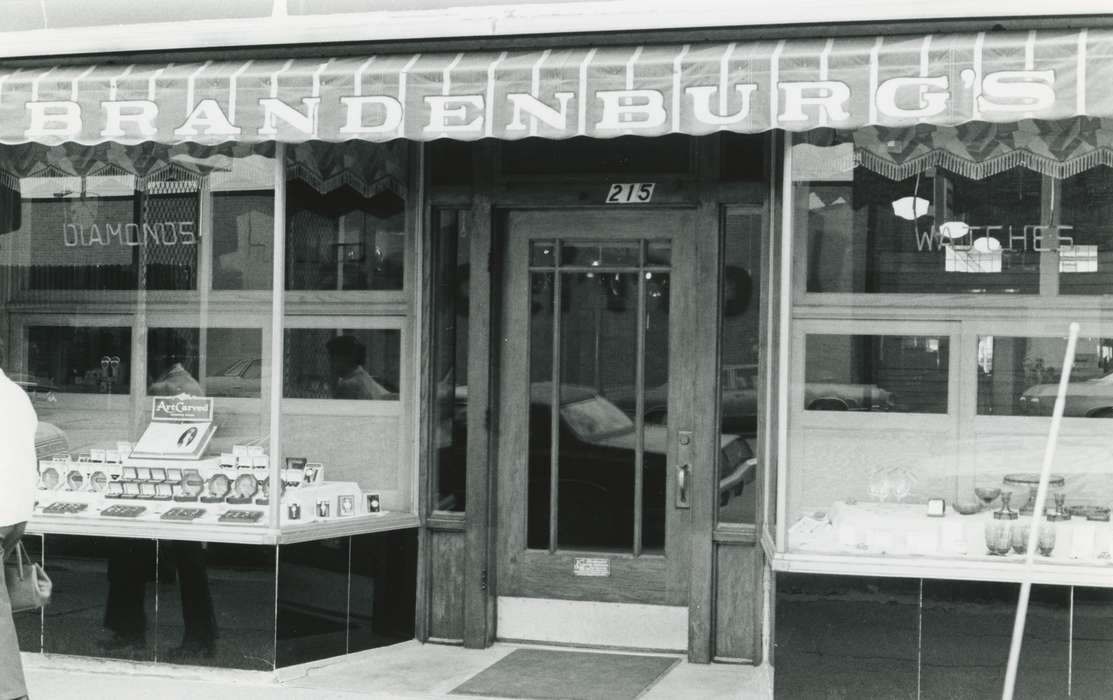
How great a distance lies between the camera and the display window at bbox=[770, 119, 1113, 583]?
606cm

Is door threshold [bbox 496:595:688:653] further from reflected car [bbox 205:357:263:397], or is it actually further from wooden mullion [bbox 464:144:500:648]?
reflected car [bbox 205:357:263:397]

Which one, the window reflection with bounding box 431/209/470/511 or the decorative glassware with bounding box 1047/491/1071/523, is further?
the window reflection with bounding box 431/209/470/511

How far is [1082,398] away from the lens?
6.22 metres

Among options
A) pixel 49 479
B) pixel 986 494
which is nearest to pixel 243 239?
pixel 49 479

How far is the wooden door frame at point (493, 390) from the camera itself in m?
6.92

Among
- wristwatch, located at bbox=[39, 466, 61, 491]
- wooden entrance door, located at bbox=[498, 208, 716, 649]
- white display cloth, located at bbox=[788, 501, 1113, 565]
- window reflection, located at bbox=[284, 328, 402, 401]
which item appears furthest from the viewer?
wristwatch, located at bbox=[39, 466, 61, 491]

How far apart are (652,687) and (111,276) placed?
377 cm

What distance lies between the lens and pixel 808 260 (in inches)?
256

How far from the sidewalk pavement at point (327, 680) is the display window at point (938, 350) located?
0.87 metres

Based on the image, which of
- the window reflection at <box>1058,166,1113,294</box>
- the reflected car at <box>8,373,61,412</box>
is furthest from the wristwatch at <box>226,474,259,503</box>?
the window reflection at <box>1058,166,1113,294</box>

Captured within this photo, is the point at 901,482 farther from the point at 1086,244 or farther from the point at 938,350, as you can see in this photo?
the point at 1086,244

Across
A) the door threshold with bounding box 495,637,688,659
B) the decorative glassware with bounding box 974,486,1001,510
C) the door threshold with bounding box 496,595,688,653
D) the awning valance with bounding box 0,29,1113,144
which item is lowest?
the door threshold with bounding box 495,637,688,659

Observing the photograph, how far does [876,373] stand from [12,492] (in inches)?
159

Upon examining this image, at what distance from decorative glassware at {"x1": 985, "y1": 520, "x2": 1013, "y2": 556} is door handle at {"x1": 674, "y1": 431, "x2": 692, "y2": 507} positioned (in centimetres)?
161
